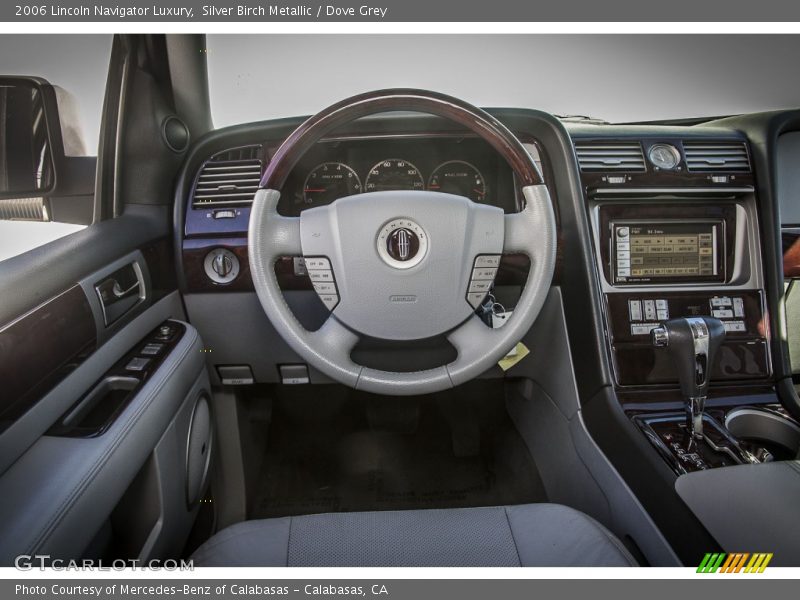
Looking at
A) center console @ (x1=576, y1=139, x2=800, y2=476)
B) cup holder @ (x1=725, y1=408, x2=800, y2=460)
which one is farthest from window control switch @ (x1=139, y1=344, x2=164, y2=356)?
cup holder @ (x1=725, y1=408, x2=800, y2=460)

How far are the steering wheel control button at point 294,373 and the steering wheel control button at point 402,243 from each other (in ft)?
2.21

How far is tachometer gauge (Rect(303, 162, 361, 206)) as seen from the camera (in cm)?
160

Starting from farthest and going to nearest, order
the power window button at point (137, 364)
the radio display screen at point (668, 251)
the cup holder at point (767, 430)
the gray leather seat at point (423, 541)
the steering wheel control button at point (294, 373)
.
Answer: the steering wheel control button at point (294, 373) < the radio display screen at point (668, 251) < the cup holder at point (767, 430) < the power window button at point (137, 364) < the gray leather seat at point (423, 541)

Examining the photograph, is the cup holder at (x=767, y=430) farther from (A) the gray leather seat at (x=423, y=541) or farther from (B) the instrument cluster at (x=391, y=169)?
(B) the instrument cluster at (x=391, y=169)

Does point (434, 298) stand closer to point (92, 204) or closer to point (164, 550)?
point (164, 550)

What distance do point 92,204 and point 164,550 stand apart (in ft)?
3.24

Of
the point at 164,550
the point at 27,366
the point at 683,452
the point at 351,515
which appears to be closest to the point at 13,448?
the point at 27,366

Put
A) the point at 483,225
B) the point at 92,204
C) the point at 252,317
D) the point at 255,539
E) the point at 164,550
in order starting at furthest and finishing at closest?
the point at 252,317, the point at 92,204, the point at 483,225, the point at 164,550, the point at 255,539

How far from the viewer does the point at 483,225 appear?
4.09 ft

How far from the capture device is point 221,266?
162 centimetres

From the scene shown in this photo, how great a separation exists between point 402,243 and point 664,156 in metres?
0.93

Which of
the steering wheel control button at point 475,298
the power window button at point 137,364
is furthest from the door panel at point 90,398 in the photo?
the steering wheel control button at point 475,298

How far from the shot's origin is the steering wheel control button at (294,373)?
1.76m

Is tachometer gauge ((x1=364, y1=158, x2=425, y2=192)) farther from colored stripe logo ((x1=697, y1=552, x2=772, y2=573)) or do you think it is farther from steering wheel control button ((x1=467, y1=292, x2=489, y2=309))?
colored stripe logo ((x1=697, y1=552, x2=772, y2=573))
